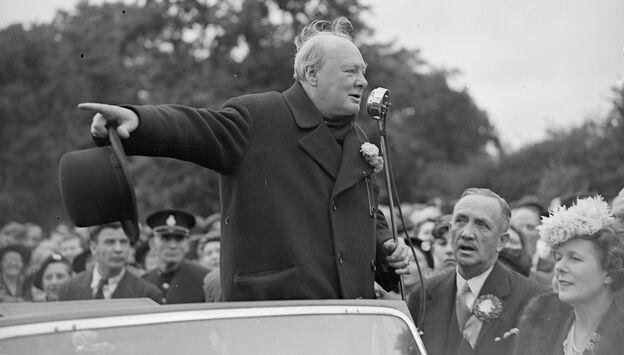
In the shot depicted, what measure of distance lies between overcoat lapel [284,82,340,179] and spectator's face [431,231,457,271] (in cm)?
294

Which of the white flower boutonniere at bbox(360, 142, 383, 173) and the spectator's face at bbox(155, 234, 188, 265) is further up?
the spectator's face at bbox(155, 234, 188, 265)

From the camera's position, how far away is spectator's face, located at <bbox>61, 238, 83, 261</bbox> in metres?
11.8

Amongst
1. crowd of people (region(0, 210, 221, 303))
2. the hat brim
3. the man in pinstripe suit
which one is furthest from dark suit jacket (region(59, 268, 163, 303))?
Result: the hat brim

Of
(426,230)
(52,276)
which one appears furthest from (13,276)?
(426,230)

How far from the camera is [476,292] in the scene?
5.57 m

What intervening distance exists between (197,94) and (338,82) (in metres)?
23.4

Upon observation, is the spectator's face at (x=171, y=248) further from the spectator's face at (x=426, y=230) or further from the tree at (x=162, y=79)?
the tree at (x=162, y=79)

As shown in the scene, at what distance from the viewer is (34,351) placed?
298 centimetres

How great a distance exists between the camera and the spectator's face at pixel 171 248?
9.07m

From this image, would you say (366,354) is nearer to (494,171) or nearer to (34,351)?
(34,351)

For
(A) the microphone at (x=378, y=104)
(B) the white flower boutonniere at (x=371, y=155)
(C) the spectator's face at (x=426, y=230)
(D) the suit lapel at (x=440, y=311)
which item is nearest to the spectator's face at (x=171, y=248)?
(C) the spectator's face at (x=426, y=230)

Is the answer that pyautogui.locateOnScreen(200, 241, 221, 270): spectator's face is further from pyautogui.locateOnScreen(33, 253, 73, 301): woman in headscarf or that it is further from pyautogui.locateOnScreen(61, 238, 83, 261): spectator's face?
pyautogui.locateOnScreen(61, 238, 83, 261): spectator's face

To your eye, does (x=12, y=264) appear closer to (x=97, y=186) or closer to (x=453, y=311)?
(x=453, y=311)

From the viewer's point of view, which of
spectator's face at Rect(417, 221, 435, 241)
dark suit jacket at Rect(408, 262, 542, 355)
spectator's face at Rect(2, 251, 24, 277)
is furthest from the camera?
spectator's face at Rect(2, 251, 24, 277)
